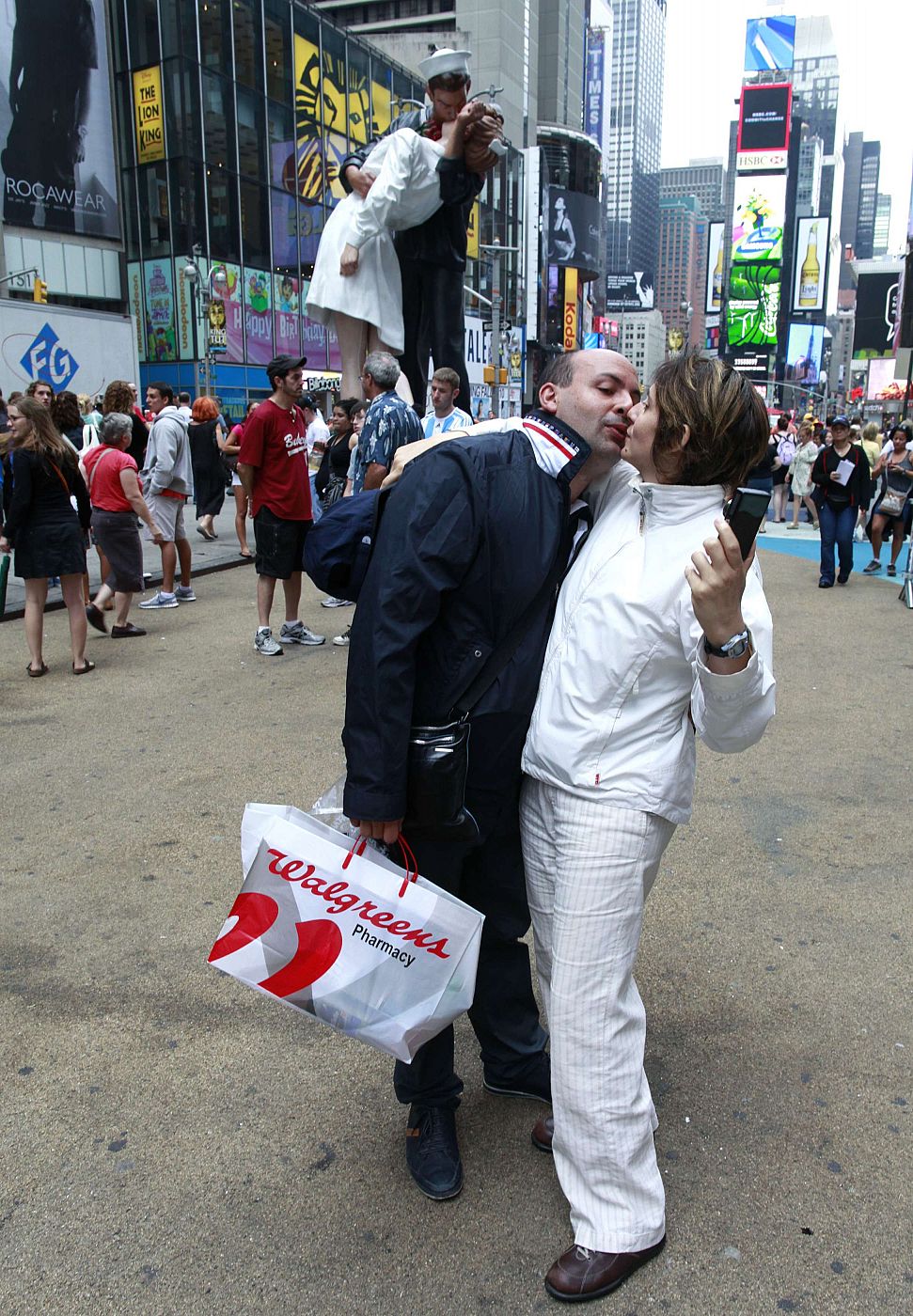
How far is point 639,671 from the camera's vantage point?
6.38 feet

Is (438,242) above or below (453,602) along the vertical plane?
above

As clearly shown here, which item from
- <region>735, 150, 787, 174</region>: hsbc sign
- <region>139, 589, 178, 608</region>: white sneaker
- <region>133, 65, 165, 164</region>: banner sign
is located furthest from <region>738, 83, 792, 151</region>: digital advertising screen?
<region>139, 589, 178, 608</region>: white sneaker

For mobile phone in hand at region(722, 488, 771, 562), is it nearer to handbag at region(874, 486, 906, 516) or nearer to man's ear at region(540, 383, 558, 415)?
man's ear at region(540, 383, 558, 415)

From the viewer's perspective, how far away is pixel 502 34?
69312 millimetres

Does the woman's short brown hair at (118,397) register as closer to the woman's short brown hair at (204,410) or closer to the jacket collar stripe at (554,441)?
the woman's short brown hair at (204,410)

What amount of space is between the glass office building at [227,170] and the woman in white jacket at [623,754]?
32869 mm

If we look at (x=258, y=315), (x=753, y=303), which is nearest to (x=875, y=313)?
(x=753, y=303)

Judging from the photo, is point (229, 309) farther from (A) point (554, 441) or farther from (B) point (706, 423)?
(B) point (706, 423)

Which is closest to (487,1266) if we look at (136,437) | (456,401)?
(456,401)

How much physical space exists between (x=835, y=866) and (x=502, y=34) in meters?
78.8

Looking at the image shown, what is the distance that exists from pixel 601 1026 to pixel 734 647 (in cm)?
82

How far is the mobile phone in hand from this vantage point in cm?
169

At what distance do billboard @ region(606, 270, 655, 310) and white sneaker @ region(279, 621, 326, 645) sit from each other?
544 feet

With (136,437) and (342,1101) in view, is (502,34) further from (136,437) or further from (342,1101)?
(342,1101)
